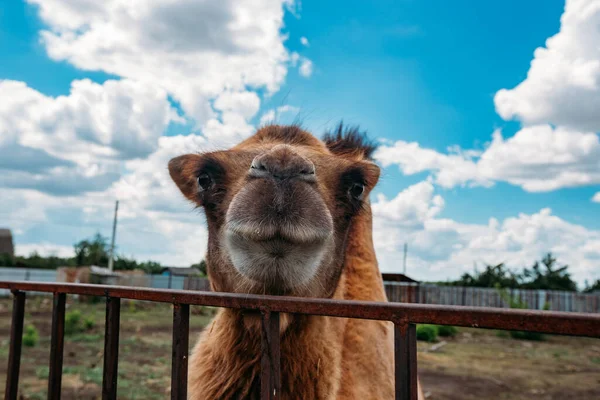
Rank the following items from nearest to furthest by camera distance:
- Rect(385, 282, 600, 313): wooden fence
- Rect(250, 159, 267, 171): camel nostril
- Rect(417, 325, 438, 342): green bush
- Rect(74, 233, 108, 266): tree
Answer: Rect(250, 159, 267, 171): camel nostril
Rect(417, 325, 438, 342): green bush
Rect(385, 282, 600, 313): wooden fence
Rect(74, 233, 108, 266): tree

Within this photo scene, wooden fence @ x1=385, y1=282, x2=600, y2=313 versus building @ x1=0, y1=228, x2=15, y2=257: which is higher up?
building @ x1=0, y1=228, x2=15, y2=257

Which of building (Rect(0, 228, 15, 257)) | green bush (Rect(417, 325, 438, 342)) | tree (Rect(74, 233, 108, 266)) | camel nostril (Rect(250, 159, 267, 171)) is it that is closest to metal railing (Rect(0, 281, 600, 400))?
camel nostril (Rect(250, 159, 267, 171))

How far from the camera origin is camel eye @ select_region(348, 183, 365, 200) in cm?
276

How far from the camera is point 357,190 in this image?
2.80 meters

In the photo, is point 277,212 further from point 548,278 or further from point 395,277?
point 548,278

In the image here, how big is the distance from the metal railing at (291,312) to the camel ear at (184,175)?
3.14ft

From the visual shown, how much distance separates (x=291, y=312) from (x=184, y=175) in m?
1.74

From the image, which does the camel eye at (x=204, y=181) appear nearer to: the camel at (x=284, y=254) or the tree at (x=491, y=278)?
the camel at (x=284, y=254)

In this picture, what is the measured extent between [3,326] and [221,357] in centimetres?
1610

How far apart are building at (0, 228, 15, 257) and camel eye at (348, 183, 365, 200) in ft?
177

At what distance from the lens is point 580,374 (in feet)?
38.9

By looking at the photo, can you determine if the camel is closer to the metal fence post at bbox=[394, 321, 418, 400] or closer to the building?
the metal fence post at bbox=[394, 321, 418, 400]

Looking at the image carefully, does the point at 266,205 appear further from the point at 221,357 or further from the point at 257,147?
the point at 221,357

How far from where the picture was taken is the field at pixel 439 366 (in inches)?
348
